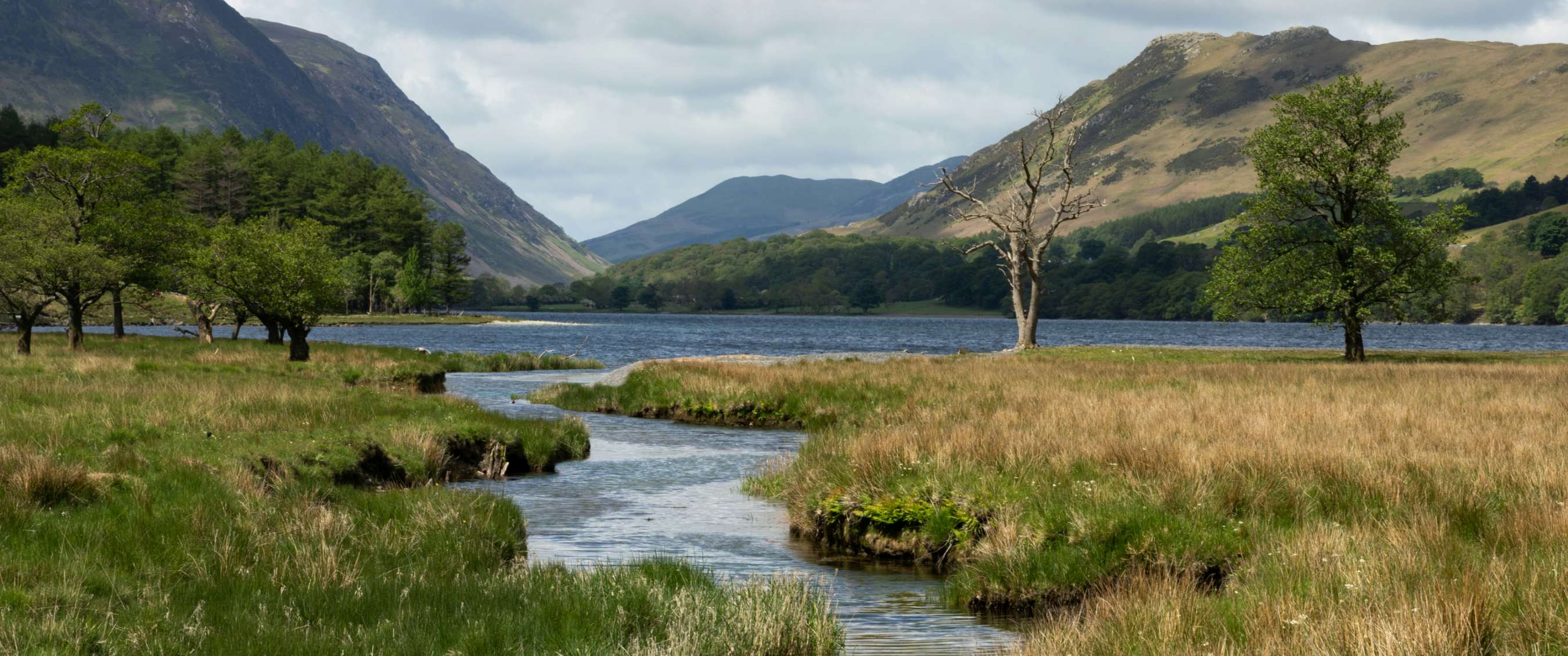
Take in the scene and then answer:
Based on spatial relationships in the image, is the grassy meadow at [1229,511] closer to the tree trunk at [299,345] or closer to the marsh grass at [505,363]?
the tree trunk at [299,345]

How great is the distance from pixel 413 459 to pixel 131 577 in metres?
9.94

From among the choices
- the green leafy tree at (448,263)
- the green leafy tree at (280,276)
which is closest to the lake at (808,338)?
the green leafy tree at (448,263)

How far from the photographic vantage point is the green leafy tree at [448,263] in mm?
163125

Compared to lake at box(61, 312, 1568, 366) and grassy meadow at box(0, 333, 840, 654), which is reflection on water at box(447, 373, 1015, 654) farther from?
lake at box(61, 312, 1568, 366)

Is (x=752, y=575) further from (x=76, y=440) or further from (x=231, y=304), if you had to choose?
(x=231, y=304)

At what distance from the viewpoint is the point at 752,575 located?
1023 centimetres

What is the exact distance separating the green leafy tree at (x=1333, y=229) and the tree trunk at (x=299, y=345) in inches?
1519

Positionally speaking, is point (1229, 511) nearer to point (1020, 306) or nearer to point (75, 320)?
point (1020, 306)

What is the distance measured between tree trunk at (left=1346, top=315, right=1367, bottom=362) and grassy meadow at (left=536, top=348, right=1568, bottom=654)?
1830 centimetres

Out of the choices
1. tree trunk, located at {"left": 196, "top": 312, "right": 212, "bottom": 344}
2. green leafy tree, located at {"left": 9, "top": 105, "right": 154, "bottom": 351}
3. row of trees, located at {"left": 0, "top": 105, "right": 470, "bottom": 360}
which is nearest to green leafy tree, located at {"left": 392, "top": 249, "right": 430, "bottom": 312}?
row of trees, located at {"left": 0, "top": 105, "right": 470, "bottom": 360}

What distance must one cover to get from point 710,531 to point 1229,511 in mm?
7058

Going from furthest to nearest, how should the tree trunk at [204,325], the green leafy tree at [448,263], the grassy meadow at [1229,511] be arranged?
the green leafy tree at [448,263] → the tree trunk at [204,325] → the grassy meadow at [1229,511]

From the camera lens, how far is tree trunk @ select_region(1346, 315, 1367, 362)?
44781 millimetres

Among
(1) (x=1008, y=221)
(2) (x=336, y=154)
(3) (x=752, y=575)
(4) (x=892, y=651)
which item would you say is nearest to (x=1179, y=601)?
(4) (x=892, y=651)
